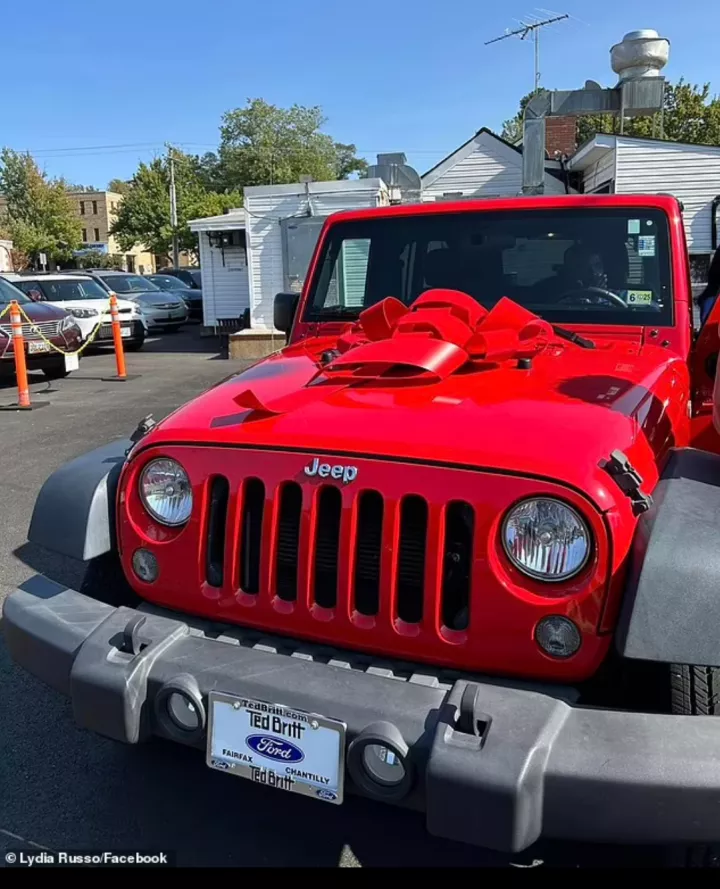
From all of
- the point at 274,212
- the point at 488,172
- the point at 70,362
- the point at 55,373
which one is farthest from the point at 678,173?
the point at 55,373

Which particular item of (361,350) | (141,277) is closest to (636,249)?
(361,350)

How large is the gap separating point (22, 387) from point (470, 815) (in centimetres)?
895

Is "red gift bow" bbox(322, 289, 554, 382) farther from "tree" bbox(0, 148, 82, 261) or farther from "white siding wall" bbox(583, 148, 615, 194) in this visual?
"tree" bbox(0, 148, 82, 261)

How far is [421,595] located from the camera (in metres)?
2.10

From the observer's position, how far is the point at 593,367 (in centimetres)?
283

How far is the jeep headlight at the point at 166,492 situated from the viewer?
233 centimetres

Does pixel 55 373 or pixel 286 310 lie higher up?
pixel 286 310

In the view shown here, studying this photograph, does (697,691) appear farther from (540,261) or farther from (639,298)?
(540,261)

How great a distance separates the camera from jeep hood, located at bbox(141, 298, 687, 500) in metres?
2.04

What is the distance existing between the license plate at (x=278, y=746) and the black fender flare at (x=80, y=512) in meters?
0.73

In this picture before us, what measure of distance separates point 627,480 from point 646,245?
6.08 ft

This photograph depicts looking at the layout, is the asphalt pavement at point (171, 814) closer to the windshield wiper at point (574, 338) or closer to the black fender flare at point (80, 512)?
the black fender flare at point (80, 512)

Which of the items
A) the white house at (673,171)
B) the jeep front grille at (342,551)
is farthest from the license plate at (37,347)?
the white house at (673,171)

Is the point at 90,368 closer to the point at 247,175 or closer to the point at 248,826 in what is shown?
the point at 248,826
